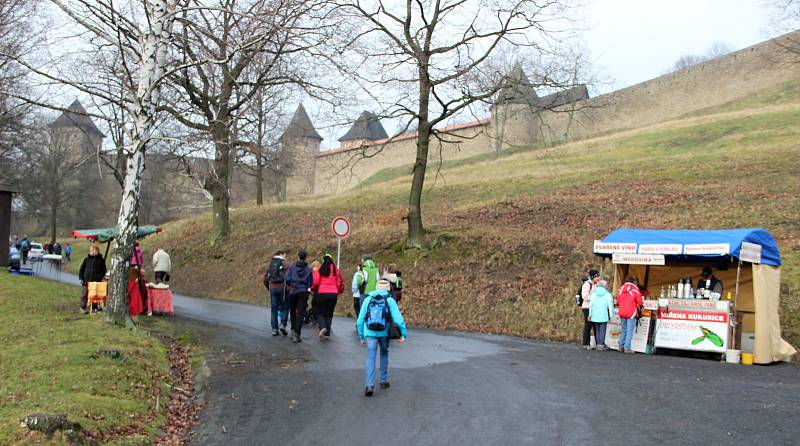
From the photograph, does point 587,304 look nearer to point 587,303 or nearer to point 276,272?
point 587,303

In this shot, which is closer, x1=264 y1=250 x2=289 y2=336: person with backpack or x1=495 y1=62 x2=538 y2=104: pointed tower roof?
x1=264 y1=250 x2=289 y2=336: person with backpack

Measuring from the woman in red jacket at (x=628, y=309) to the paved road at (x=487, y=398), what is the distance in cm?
68

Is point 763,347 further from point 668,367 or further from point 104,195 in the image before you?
point 104,195

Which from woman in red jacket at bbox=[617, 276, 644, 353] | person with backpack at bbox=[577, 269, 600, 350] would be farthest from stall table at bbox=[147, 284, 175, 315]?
woman in red jacket at bbox=[617, 276, 644, 353]

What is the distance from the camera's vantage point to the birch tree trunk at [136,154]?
12914 millimetres

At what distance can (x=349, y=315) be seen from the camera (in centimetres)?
1912

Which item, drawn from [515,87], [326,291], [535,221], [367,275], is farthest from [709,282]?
[535,221]

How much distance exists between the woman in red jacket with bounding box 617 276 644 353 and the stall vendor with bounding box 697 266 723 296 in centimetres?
118

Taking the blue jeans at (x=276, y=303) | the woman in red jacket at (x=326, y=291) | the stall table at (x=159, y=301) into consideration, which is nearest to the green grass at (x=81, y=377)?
the blue jeans at (x=276, y=303)

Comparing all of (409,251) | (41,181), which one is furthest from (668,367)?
(41,181)

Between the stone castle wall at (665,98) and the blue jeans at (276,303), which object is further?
the stone castle wall at (665,98)

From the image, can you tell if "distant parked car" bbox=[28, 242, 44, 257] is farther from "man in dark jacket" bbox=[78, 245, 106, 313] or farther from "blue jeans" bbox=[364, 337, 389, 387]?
"blue jeans" bbox=[364, 337, 389, 387]

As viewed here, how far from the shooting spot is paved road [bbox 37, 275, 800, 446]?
7012 millimetres

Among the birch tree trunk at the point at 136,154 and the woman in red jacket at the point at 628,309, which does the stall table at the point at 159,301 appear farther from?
the woman in red jacket at the point at 628,309
